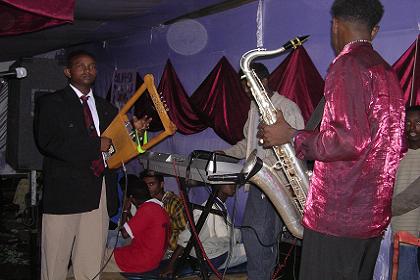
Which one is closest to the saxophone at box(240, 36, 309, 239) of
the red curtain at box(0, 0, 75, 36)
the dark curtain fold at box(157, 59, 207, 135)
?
the red curtain at box(0, 0, 75, 36)

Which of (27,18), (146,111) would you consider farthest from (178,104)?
(27,18)

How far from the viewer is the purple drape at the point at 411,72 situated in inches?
151

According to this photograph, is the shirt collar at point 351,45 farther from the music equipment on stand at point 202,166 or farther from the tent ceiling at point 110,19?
the tent ceiling at point 110,19

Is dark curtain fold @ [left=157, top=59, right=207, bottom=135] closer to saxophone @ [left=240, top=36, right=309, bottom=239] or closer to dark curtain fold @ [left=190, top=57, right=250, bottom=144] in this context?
dark curtain fold @ [left=190, top=57, right=250, bottom=144]

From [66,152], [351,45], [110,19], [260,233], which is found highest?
[110,19]

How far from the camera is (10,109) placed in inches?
282

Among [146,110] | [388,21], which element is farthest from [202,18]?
[388,21]

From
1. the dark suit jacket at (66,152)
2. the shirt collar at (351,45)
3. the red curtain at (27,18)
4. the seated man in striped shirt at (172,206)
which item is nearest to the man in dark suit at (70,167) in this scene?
the dark suit jacket at (66,152)

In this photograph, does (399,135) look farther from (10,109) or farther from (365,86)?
(10,109)

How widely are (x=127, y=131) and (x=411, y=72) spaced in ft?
7.50

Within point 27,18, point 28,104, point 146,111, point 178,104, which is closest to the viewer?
point 27,18

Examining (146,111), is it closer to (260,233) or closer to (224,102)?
(224,102)

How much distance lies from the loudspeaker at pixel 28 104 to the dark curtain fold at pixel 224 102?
2260 millimetres

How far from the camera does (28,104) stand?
696 cm
